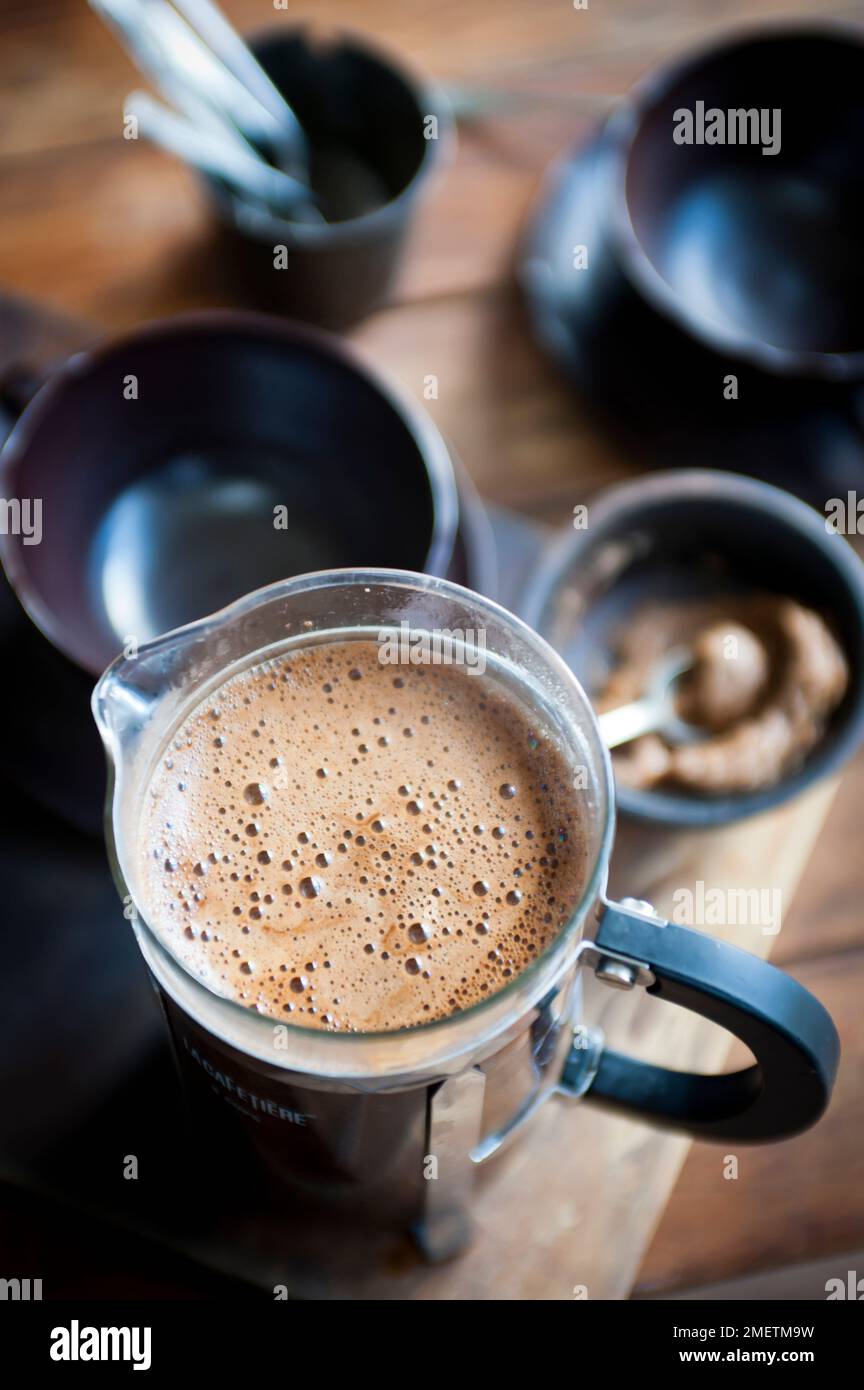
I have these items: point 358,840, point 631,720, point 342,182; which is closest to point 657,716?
point 631,720

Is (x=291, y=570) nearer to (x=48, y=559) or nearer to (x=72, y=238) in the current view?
(x=48, y=559)

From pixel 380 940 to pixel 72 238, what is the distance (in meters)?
0.64

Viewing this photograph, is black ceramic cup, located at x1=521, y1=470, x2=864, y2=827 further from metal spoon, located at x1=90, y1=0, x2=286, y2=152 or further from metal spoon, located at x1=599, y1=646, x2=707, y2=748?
metal spoon, located at x1=90, y1=0, x2=286, y2=152

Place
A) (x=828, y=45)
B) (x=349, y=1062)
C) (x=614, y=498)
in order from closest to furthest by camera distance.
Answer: (x=349, y=1062) → (x=614, y=498) → (x=828, y=45)

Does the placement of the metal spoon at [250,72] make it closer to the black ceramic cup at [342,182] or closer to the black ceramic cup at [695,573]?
the black ceramic cup at [342,182]

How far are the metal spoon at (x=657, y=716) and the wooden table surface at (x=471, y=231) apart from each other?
13 cm

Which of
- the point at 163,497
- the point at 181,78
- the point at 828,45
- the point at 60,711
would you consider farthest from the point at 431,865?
the point at 828,45

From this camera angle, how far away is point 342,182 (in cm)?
95

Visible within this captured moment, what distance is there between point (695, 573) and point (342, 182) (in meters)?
0.38

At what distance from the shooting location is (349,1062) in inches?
18.7

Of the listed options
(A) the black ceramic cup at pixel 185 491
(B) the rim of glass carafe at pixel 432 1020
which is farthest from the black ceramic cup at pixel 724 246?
(B) the rim of glass carafe at pixel 432 1020

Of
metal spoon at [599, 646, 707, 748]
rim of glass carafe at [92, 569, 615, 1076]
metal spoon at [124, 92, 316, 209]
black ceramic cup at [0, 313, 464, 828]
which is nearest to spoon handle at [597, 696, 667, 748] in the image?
metal spoon at [599, 646, 707, 748]

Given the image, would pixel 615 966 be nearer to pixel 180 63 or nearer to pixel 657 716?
pixel 657 716

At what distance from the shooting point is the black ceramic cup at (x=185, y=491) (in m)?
0.75
